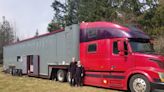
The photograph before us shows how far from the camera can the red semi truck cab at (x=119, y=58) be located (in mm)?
15141

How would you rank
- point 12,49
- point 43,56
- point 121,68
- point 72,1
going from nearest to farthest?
1. point 121,68
2. point 43,56
3. point 12,49
4. point 72,1

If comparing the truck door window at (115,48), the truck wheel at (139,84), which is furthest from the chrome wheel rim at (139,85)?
the truck door window at (115,48)

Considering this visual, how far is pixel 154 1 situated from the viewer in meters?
47.2

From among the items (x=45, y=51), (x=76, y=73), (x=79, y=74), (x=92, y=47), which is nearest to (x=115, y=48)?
(x=92, y=47)

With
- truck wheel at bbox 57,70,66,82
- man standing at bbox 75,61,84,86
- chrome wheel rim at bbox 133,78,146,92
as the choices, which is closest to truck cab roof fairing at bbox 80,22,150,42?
man standing at bbox 75,61,84,86

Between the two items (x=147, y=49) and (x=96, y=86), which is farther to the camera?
(x=96, y=86)

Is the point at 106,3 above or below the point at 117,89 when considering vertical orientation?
above

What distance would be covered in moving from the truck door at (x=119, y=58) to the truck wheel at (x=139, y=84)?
0.74 m

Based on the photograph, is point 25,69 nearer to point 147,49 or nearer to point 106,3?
point 147,49

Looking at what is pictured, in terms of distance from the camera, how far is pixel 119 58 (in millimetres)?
16703

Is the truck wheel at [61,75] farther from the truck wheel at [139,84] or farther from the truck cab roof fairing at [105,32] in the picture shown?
the truck wheel at [139,84]

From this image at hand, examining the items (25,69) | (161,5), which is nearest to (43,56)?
(25,69)

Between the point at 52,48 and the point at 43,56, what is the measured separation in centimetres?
234

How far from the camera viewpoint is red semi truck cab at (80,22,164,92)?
49.7ft
